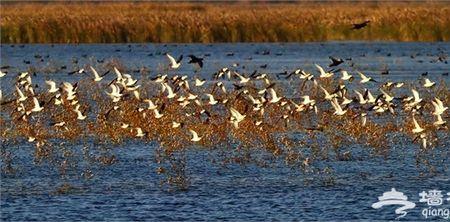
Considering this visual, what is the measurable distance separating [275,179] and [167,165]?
1.91m

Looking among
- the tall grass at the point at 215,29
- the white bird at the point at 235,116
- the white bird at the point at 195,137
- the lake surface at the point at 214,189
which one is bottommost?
the lake surface at the point at 214,189

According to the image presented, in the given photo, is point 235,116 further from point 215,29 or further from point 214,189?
point 215,29

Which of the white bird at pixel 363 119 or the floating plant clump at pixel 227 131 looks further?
the white bird at pixel 363 119

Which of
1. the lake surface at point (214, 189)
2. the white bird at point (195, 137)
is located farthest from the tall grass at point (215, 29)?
the white bird at point (195, 137)

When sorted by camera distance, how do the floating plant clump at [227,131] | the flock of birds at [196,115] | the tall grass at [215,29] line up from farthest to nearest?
the tall grass at [215,29] < the flock of birds at [196,115] < the floating plant clump at [227,131]

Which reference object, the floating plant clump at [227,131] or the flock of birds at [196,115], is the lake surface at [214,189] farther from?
the flock of birds at [196,115]

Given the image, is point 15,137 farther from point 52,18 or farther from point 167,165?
point 52,18

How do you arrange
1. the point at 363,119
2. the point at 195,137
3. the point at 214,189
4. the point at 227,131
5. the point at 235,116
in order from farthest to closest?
the point at 227,131 < the point at 363,119 < the point at 235,116 < the point at 195,137 < the point at 214,189

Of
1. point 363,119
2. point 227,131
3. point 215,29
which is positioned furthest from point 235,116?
point 215,29

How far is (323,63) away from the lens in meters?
40.1

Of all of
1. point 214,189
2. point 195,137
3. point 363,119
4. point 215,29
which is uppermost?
point 215,29

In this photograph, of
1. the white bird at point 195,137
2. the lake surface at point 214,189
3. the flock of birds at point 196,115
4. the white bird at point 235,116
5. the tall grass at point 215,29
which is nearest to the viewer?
the lake surface at point 214,189

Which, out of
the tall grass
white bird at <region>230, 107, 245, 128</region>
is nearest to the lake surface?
white bird at <region>230, 107, 245, 128</region>

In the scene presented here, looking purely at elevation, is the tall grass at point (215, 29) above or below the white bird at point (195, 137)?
above
